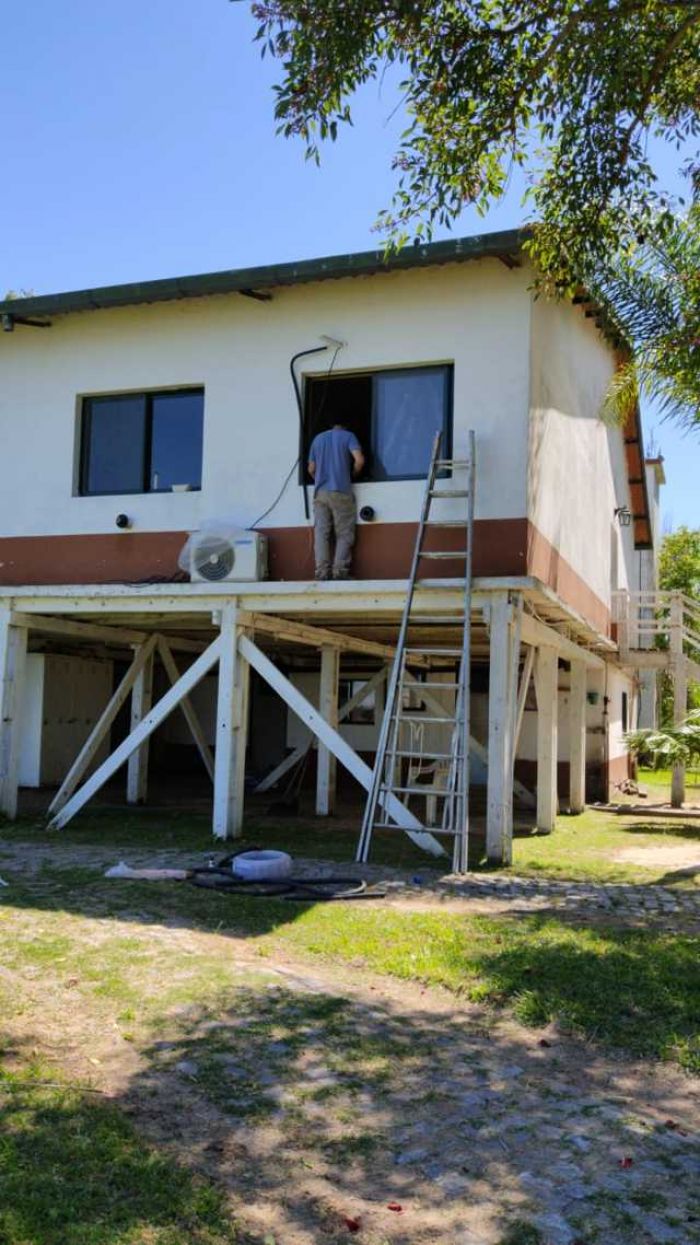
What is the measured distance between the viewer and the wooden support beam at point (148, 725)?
1105cm

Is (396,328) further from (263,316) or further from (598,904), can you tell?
(598,904)

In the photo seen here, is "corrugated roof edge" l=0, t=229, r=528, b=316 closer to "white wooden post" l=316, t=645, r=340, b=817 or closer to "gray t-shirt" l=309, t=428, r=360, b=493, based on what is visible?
"gray t-shirt" l=309, t=428, r=360, b=493

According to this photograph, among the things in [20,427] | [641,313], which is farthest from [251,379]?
[641,313]

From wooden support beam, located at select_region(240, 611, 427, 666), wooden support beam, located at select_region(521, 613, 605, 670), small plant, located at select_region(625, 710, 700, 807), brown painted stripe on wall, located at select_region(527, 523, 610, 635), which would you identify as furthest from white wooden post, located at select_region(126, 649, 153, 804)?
small plant, located at select_region(625, 710, 700, 807)

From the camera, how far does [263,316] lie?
1127cm

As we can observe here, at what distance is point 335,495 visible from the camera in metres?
10.5

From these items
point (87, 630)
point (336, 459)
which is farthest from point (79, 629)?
point (336, 459)

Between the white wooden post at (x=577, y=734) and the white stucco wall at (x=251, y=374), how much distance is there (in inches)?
270

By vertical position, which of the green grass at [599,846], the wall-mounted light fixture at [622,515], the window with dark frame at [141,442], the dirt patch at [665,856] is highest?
the wall-mounted light fixture at [622,515]

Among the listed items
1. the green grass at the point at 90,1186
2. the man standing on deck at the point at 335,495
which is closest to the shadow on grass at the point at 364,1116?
the green grass at the point at 90,1186

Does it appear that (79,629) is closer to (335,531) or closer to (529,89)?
(335,531)

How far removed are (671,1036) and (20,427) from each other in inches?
399

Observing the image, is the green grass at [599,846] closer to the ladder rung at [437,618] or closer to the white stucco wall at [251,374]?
the ladder rung at [437,618]

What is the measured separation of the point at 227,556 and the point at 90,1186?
7.89 metres
